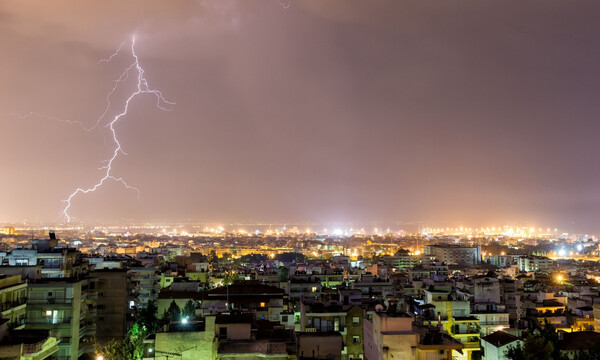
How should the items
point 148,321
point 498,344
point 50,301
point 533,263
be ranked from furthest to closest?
point 533,263
point 148,321
point 50,301
point 498,344

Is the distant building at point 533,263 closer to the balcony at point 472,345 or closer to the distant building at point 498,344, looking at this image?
the balcony at point 472,345

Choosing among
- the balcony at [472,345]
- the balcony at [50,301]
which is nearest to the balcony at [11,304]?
the balcony at [50,301]

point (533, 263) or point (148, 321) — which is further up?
point (148, 321)

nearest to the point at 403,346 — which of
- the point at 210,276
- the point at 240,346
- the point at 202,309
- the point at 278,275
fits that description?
the point at 240,346

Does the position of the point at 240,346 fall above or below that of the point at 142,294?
above

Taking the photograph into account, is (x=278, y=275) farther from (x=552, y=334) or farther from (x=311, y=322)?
(x=552, y=334)

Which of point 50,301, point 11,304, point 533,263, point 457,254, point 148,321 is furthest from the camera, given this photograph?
point 457,254

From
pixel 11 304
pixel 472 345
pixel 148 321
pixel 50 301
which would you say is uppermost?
pixel 11 304

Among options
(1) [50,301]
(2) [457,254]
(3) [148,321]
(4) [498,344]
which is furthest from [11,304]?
(2) [457,254]

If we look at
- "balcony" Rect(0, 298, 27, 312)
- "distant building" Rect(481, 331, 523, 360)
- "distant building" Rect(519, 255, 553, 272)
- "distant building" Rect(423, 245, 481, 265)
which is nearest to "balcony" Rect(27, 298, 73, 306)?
"balcony" Rect(0, 298, 27, 312)

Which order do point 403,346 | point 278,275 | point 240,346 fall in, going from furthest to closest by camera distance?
point 278,275
point 403,346
point 240,346

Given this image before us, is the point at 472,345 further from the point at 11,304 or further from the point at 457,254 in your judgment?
the point at 457,254
